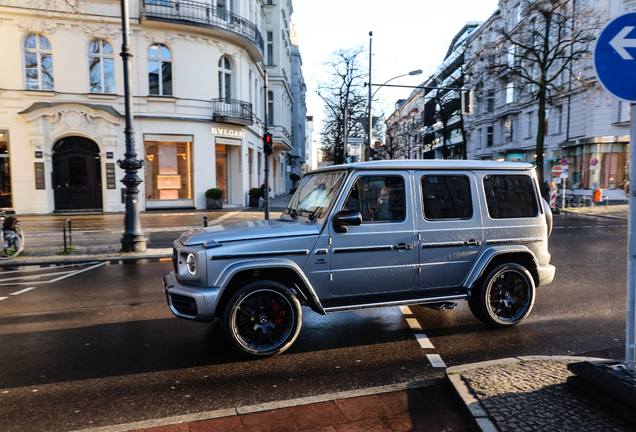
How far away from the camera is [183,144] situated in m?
24.7

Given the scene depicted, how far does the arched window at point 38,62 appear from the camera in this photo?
72.4 ft

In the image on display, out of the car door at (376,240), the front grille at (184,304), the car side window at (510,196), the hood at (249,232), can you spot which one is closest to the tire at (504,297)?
the car side window at (510,196)

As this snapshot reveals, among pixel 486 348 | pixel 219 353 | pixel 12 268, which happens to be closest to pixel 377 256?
pixel 486 348

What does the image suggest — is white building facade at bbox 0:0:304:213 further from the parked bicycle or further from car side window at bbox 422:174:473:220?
car side window at bbox 422:174:473:220

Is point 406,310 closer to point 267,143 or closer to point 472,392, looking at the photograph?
point 472,392

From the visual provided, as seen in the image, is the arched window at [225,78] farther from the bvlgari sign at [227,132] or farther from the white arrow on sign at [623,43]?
the white arrow on sign at [623,43]

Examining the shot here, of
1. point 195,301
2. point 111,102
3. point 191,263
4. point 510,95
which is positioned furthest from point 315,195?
point 510,95

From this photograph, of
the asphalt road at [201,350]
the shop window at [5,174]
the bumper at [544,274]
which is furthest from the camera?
the shop window at [5,174]

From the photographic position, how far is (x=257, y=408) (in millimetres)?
3391

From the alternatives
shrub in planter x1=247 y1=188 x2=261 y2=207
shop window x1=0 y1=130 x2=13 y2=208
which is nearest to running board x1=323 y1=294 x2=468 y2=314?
shrub in planter x1=247 y1=188 x2=261 y2=207

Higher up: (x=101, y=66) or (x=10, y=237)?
(x=101, y=66)

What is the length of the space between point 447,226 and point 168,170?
22.1 meters

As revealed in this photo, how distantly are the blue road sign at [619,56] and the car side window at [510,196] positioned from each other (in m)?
2.13

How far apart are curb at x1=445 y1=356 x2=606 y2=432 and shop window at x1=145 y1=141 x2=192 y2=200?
22913 mm
